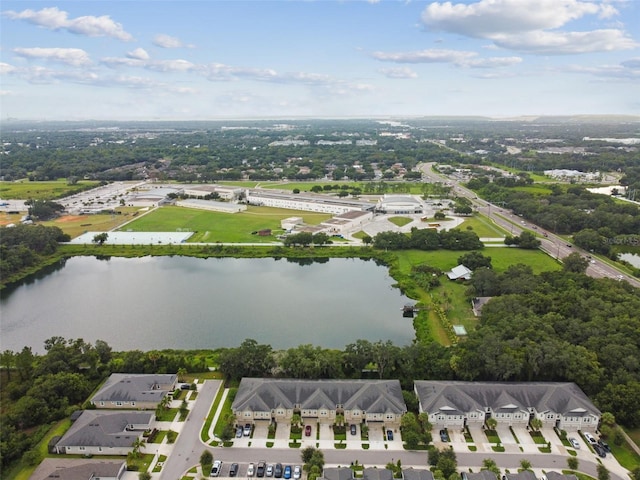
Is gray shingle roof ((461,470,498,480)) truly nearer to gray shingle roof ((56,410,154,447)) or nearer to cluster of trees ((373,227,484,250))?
gray shingle roof ((56,410,154,447))

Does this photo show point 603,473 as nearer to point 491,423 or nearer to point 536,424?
point 536,424

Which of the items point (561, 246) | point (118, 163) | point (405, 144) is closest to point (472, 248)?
point (561, 246)

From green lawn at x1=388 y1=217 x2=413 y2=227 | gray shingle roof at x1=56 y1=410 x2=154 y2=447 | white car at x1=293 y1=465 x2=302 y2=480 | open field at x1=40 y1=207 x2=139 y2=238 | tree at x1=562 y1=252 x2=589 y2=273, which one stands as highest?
tree at x1=562 y1=252 x2=589 y2=273

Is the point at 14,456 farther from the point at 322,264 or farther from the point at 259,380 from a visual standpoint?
the point at 322,264

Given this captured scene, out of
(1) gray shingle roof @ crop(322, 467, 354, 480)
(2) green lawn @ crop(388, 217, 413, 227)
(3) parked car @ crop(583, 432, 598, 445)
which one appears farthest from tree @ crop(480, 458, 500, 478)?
(2) green lawn @ crop(388, 217, 413, 227)

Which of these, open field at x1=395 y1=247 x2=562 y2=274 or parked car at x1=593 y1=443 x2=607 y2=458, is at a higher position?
open field at x1=395 y1=247 x2=562 y2=274

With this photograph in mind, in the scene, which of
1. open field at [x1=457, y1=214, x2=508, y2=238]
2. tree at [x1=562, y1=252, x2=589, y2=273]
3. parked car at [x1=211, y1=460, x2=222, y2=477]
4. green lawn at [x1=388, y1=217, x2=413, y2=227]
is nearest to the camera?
parked car at [x1=211, y1=460, x2=222, y2=477]
